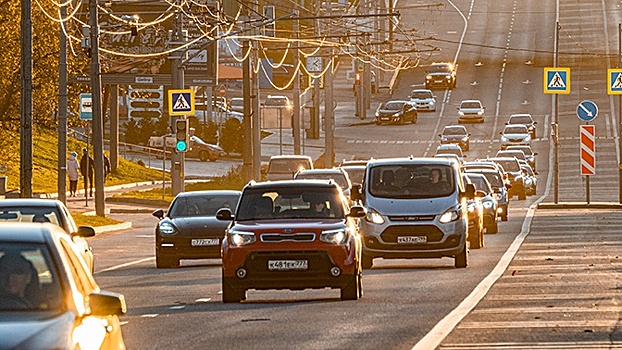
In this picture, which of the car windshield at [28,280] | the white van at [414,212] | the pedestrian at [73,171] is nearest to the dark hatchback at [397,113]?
the pedestrian at [73,171]

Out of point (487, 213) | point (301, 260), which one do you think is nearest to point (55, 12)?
point (487, 213)

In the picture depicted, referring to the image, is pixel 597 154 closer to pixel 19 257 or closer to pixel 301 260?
pixel 301 260

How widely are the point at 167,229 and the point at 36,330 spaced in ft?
67.6

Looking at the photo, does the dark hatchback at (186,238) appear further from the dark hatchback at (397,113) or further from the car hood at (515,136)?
the dark hatchback at (397,113)

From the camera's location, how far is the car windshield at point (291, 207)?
22062mm

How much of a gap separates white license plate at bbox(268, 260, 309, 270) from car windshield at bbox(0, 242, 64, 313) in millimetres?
11278

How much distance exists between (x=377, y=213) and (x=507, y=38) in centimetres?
10003

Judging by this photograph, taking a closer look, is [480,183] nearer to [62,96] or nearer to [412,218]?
[62,96]

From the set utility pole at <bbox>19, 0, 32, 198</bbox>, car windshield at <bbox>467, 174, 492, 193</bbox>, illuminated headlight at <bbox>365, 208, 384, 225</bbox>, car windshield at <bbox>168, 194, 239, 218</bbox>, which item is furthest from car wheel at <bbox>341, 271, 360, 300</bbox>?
utility pole at <bbox>19, 0, 32, 198</bbox>

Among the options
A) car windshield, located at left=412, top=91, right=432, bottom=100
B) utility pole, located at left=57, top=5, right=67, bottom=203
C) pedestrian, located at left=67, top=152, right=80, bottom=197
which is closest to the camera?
utility pole, located at left=57, top=5, right=67, bottom=203

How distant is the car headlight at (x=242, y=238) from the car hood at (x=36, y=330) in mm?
11943

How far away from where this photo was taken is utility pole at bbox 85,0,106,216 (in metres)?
47.1

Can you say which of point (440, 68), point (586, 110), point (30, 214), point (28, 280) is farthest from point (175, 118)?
point (440, 68)

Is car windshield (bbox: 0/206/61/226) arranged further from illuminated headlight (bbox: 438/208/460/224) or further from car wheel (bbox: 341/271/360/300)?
illuminated headlight (bbox: 438/208/460/224)
